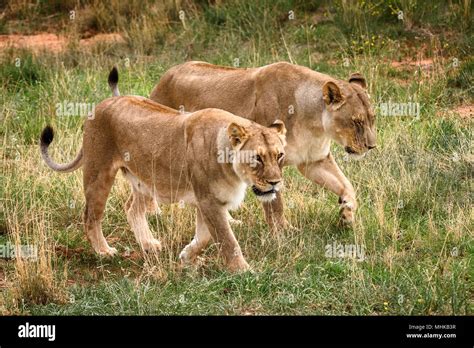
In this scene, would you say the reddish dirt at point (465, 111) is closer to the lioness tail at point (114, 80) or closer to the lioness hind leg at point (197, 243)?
the lioness tail at point (114, 80)

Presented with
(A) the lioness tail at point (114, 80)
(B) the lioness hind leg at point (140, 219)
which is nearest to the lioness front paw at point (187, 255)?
(B) the lioness hind leg at point (140, 219)

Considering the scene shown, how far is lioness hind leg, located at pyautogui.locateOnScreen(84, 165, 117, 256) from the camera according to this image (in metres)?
8.11

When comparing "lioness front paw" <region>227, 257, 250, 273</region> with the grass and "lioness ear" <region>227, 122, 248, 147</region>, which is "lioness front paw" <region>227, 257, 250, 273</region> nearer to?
the grass

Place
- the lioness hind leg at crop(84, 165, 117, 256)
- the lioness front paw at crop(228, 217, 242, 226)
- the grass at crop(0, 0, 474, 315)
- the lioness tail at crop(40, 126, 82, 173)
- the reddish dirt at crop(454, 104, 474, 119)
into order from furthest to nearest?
the reddish dirt at crop(454, 104, 474, 119) → the lioness front paw at crop(228, 217, 242, 226) → the lioness tail at crop(40, 126, 82, 173) → the lioness hind leg at crop(84, 165, 117, 256) → the grass at crop(0, 0, 474, 315)

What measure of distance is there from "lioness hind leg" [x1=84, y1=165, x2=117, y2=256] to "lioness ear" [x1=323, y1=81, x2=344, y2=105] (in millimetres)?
1753

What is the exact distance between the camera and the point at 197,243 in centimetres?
773

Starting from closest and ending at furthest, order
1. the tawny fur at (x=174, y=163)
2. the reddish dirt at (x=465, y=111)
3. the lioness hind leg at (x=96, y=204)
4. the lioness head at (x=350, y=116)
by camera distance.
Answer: the tawny fur at (x=174, y=163) → the lioness hind leg at (x=96, y=204) → the lioness head at (x=350, y=116) → the reddish dirt at (x=465, y=111)

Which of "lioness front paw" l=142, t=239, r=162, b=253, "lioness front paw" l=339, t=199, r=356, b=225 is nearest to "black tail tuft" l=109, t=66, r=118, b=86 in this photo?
"lioness front paw" l=142, t=239, r=162, b=253

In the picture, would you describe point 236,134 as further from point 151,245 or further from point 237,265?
point 151,245

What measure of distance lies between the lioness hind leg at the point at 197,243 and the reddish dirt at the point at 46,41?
6.90m

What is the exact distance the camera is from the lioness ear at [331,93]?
8359mm

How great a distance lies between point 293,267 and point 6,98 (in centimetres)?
560

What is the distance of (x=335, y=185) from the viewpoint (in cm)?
866
